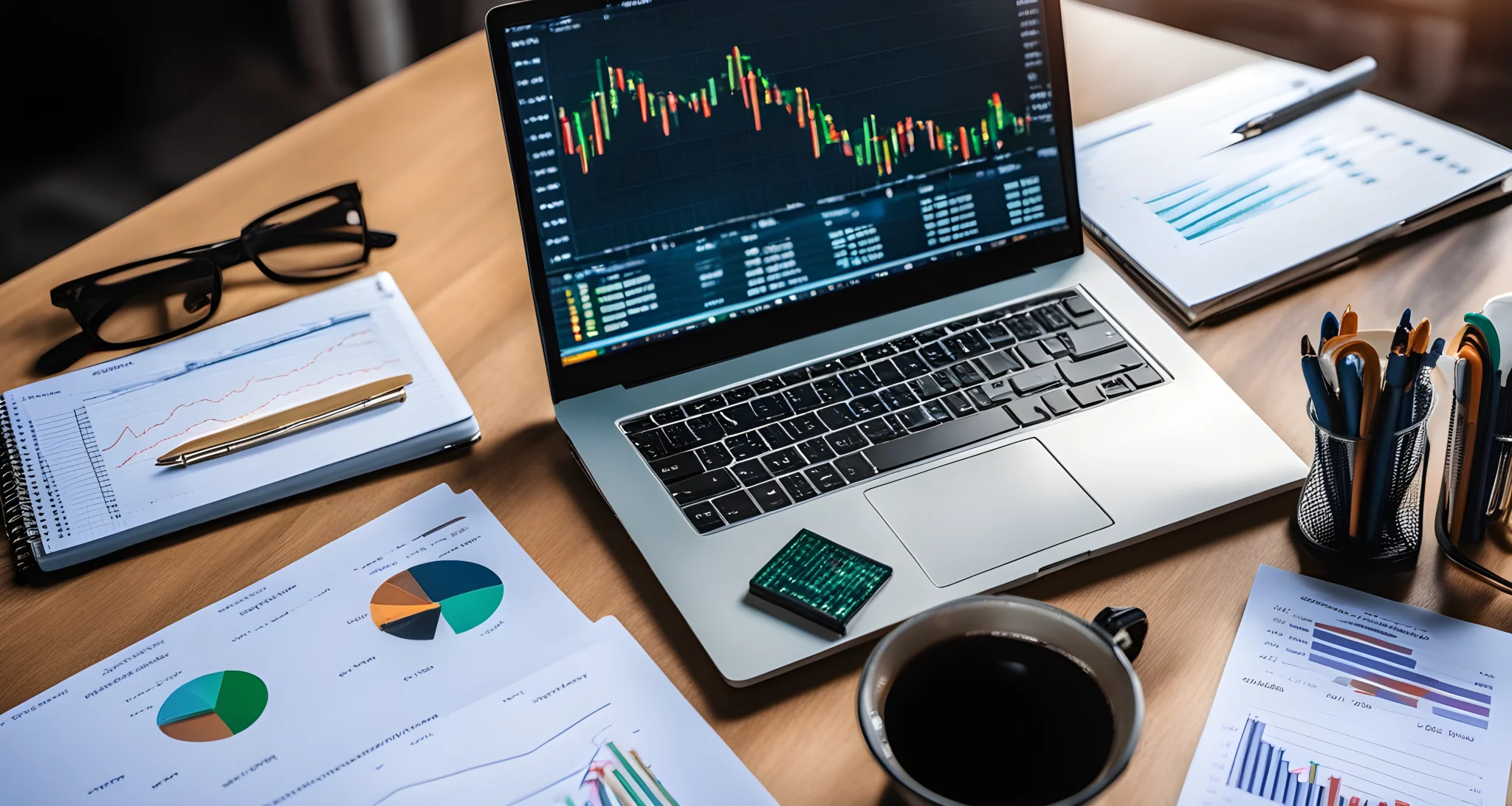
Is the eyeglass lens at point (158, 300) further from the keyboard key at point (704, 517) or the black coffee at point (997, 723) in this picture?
the black coffee at point (997, 723)

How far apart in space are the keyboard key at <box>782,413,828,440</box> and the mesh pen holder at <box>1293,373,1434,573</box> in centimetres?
32

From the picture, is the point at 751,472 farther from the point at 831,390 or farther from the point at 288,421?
the point at 288,421

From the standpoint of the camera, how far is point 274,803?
64cm

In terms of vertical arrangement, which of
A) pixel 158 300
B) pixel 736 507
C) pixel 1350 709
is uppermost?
pixel 158 300

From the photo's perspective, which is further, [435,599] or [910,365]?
[910,365]

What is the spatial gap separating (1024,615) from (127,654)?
56 centimetres

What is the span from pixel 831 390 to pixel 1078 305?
0.74 ft

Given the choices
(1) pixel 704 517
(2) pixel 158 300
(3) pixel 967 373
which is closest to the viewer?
(1) pixel 704 517

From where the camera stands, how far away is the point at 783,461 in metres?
0.80

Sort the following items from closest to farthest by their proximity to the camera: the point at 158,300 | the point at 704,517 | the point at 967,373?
the point at 704,517, the point at 967,373, the point at 158,300

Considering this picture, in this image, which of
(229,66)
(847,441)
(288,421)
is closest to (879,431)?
(847,441)

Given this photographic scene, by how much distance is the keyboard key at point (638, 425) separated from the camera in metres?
0.83

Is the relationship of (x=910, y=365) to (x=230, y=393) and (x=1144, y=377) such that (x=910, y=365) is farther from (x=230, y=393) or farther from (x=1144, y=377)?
(x=230, y=393)

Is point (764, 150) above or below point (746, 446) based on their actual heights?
above
